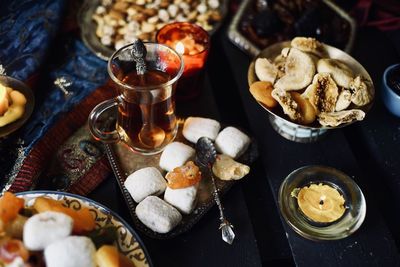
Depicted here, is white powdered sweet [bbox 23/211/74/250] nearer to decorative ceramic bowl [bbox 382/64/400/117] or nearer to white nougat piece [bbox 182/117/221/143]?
white nougat piece [bbox 182/117/221/143]

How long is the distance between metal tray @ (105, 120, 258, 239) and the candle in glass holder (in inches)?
3.2

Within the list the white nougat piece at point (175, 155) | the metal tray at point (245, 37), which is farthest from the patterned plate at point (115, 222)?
the metal tray at point (245, 37)

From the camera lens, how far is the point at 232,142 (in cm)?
82

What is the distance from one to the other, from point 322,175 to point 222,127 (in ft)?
0.65

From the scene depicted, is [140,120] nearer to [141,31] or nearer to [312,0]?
[141,31]

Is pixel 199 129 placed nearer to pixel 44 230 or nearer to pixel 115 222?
pixel 115 222

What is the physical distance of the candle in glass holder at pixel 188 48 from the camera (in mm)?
890

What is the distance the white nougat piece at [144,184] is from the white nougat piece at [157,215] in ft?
0.06

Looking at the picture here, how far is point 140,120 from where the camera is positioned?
0.81 metres

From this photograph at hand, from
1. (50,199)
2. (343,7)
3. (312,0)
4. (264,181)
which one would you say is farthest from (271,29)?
(50,199)

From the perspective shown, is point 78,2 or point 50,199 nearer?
point 50,199

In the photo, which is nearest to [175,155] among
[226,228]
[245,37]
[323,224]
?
[226,228]

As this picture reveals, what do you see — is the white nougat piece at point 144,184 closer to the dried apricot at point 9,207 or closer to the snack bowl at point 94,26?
the dried apricot at point 9,207

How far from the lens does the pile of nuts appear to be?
1.02m
